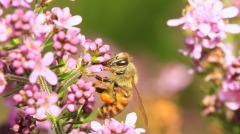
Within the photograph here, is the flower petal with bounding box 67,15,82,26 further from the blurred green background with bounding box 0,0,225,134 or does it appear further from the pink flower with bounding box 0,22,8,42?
the blurred green background with bounding box 0,0,225,134

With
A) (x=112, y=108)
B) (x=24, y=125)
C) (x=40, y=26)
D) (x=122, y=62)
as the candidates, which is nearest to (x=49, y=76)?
(x=40, y=26)

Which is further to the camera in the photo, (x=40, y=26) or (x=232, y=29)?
(x=232, y=29)

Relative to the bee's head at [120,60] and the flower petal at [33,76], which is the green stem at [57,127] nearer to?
the flower petal at [33,76]

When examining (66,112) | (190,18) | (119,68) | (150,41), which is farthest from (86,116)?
(150,41)

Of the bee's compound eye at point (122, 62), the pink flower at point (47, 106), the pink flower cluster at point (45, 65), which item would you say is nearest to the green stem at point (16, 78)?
the pink flower cluster at point (45, 65)

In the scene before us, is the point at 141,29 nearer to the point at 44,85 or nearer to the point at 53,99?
the point at 44,85

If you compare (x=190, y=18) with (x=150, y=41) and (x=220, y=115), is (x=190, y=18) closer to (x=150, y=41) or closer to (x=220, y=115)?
(x=220, y=115)
